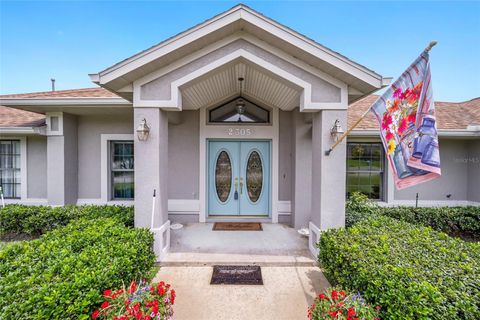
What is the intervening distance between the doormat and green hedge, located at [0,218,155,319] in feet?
3.65

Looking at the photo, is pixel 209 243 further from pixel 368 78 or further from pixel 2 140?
pixel 2 140

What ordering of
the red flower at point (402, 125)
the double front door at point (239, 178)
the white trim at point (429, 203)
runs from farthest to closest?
the white trim at point (429, 203) < the double front door at point (239, 178) < the red flower at point (402, 125)

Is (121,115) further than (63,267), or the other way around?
(121,115)

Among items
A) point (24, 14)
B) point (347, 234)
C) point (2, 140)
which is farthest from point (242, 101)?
point (24, 14)

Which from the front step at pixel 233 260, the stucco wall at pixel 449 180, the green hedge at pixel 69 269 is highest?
the stucco wall at pixel 449 180

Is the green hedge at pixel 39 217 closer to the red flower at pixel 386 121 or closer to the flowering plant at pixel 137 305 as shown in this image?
the flowering plant at pixel 137 305

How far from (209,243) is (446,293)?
3.82 m

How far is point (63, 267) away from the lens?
249 centimetres

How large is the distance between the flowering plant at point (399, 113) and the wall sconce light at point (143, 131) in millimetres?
4000

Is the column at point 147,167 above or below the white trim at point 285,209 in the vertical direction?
above

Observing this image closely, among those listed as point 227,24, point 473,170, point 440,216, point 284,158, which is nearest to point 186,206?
point 284,158

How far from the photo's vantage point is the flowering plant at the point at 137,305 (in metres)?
2.11

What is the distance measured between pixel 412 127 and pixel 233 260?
3.59 metres

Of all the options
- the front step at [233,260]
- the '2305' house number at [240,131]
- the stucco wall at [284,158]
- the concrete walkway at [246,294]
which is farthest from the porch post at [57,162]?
the stucco wall at [284,158]
